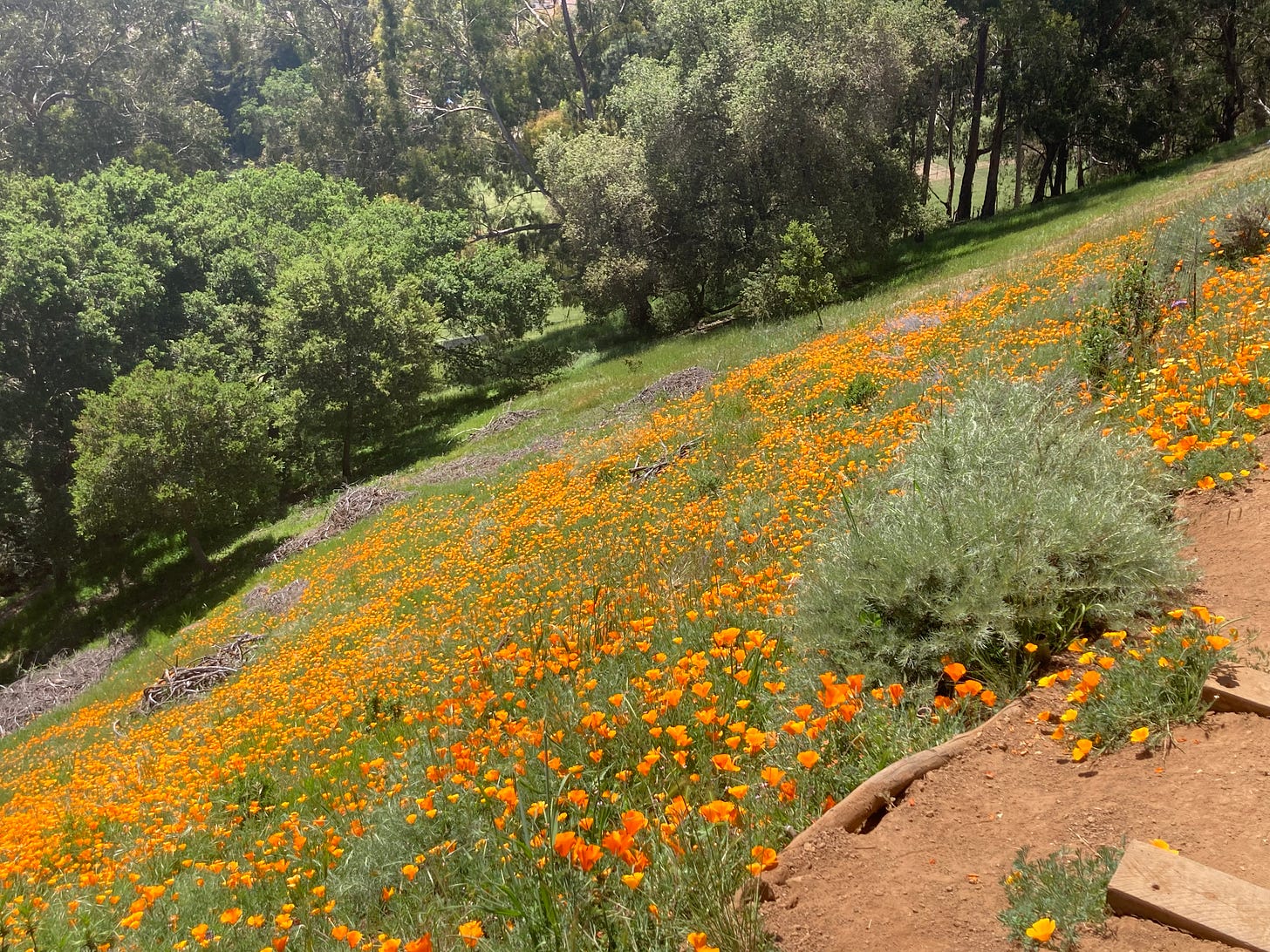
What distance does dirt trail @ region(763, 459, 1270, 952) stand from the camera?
232 cm

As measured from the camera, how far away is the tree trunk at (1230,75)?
28906 mm

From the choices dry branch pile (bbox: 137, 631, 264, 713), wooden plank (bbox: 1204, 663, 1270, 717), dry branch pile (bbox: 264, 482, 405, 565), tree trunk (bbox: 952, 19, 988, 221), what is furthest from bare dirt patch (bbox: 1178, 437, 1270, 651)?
tree trunk (bbox: 952, 19, 988, 221)

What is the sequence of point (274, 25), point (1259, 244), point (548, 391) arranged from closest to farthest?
point (1259, 244)
point (548, 391)
point (274, 25)

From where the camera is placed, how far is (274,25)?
2068 inches

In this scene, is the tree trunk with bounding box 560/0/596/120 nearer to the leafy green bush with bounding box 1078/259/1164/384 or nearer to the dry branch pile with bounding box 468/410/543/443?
the dry branch pile with bounding box 468/410/543/443

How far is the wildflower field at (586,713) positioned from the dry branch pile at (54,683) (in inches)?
229

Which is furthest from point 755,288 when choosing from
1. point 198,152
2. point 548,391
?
point 198,152

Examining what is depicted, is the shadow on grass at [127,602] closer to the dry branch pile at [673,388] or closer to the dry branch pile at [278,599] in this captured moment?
the dry branch pile at [278,599]

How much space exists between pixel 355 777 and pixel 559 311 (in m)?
Result: 46.4

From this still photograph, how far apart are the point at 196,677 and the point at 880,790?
12252 mm

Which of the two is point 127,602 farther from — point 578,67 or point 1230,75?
point 1230,75

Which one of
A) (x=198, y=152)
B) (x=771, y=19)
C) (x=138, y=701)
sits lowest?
(x=138, y=701)

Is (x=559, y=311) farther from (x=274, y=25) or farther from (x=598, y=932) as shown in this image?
(x=598, y=932)

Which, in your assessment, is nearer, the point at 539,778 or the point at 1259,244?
the point at 539,778
